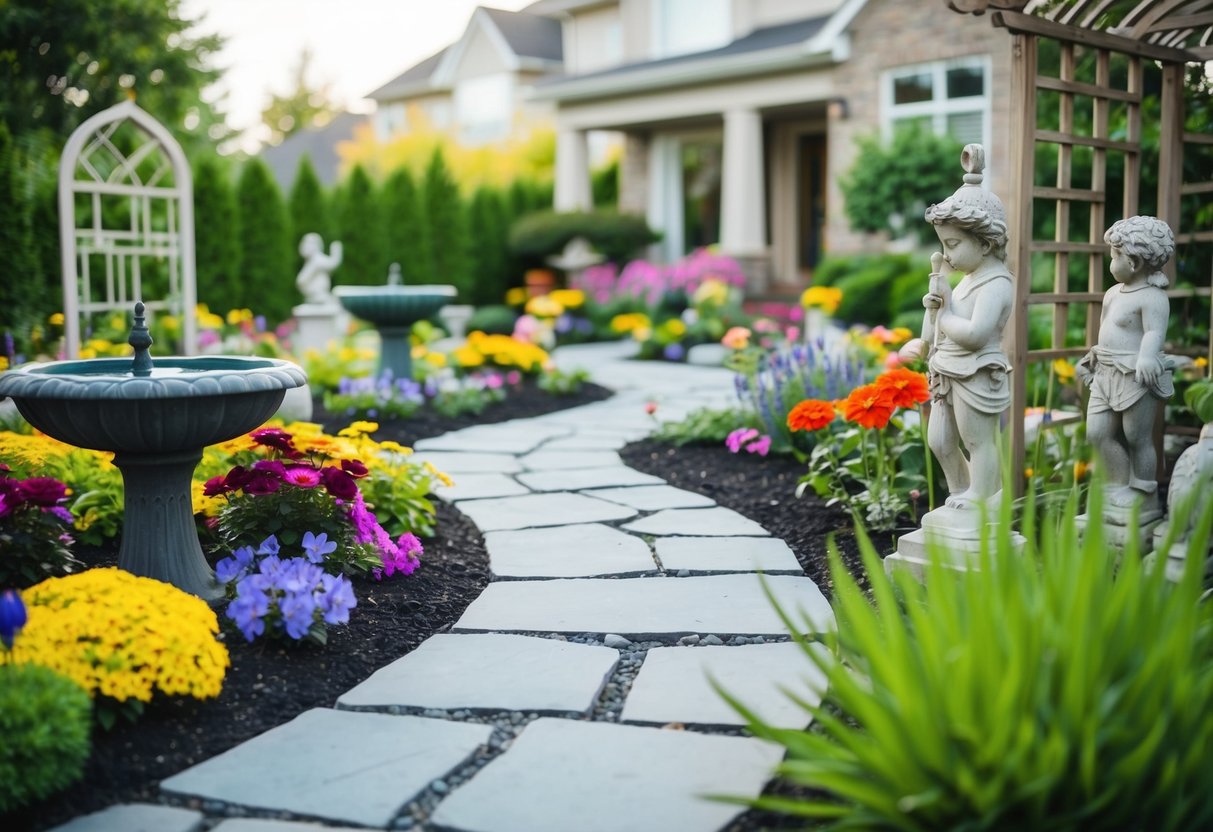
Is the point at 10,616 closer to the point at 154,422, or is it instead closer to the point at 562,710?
the point at 154,422

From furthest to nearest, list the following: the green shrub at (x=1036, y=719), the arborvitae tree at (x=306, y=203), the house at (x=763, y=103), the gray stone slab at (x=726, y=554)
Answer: the arborvitae tree at (x=306, y=203) → the house at (x=763, y=103) → the gray stone slab at (x=726, y=554) → the green shrub at (x=1036, y=719)

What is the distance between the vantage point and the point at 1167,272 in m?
4.37

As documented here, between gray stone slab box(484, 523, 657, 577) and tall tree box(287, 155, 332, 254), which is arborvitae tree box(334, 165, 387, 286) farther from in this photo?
gray stone slab box(484, 523, 657, 577)

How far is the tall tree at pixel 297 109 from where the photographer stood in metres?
46.8

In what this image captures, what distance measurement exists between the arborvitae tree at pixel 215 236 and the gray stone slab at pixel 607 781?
10.3 metres

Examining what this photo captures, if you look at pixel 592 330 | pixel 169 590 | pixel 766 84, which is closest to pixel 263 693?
pixel 169 590

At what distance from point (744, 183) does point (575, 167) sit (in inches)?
140

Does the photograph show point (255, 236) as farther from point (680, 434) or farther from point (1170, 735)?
point (1170, 735)

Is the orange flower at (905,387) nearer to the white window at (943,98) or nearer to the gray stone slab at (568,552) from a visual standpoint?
the gray stone slab at (568,552)

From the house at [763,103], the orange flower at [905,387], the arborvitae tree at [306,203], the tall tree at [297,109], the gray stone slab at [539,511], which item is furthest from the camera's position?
the tall tree at [297,109]

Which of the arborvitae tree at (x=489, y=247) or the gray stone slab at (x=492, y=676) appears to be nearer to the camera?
the gray stone slab at (x=492, y=676)

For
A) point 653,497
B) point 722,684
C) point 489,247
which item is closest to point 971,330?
point 722,684

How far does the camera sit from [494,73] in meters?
24.3

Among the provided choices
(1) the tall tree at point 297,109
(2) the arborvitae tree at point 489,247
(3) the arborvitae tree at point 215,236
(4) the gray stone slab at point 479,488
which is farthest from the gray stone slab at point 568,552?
(1) the tall tree at point 297,109
